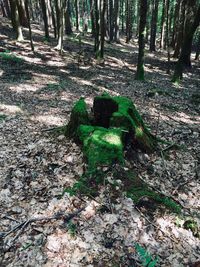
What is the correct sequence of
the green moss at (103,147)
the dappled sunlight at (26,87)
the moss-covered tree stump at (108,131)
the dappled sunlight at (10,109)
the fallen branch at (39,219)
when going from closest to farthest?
the fallen branch at (39,219) → the green moss at (103,147) → the moss-covered tree stump at (108,131) → the dappled sunlight at (10,109) → the dappled sunlight at (26,87)

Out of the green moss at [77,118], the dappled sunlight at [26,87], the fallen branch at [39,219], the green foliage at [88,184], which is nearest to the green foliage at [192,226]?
the green foliage at [88,184]

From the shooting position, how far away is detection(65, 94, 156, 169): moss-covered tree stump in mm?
5902

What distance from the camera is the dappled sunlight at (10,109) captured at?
31.1 feet

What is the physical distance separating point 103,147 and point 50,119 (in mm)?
3671

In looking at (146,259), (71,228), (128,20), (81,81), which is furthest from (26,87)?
(128,20)

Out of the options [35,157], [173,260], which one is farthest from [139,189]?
[35,157]

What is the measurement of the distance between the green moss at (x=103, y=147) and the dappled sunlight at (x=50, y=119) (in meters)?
2.64

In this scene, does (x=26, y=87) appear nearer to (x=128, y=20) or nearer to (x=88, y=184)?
(x=88, y=184)

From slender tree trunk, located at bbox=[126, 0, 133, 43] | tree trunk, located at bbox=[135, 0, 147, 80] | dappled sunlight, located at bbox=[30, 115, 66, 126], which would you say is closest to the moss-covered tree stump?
dappled sunlight, located at bbox=[30, 115, 66, 126]

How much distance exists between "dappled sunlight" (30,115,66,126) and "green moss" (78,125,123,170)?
8.66 feet

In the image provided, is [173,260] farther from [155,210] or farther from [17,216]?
[17,216]

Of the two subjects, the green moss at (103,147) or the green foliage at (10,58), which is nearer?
the green moss at (103,147)

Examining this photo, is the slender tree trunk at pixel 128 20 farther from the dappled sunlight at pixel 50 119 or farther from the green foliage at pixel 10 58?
the dappled sunlight at pixel 50 119

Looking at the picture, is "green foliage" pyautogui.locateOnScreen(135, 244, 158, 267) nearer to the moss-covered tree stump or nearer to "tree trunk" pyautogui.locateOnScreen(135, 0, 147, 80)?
the moss-covered tree stump
